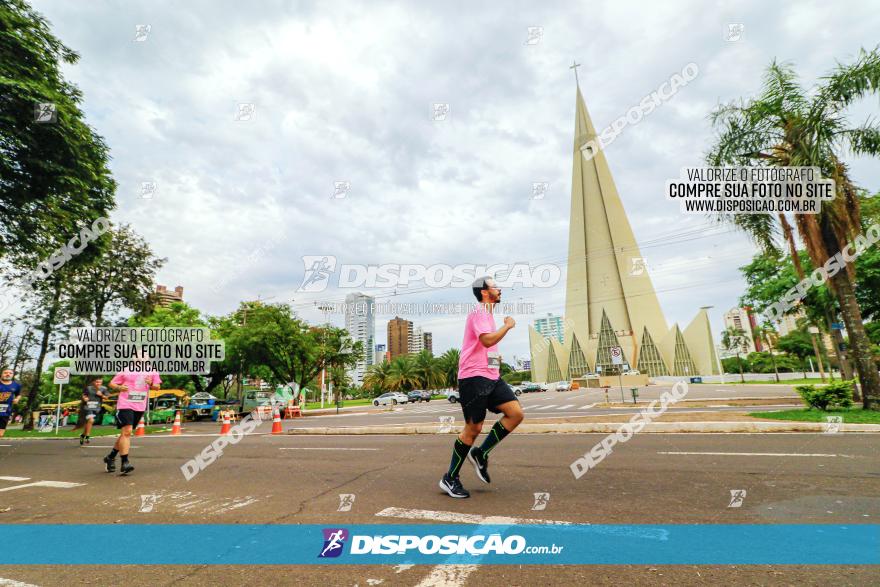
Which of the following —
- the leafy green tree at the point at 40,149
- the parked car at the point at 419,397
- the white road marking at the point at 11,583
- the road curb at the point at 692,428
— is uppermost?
the leafy green tree at the point at 40,149

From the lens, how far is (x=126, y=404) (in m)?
6.88

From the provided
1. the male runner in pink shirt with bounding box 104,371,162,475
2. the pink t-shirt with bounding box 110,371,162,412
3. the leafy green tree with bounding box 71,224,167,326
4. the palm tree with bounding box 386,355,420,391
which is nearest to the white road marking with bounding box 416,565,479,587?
the male runner in pink shirt with bounding box 104,371,162,475

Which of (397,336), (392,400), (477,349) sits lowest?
(392,400)

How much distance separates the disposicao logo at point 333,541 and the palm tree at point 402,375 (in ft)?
205

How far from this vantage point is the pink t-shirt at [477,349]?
4.20 meters

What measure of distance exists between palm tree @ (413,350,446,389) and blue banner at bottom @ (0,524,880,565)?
211ft

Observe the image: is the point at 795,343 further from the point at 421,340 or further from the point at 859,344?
the point at 421,340

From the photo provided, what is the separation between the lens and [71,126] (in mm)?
10594

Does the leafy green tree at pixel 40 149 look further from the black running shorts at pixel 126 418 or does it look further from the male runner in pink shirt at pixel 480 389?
the male runner in pink shirt at pixel 480 389

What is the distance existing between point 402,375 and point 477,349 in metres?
63.0

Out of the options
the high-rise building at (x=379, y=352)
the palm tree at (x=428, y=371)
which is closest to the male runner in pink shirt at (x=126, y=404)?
the palm tree at (x=428, y=371)

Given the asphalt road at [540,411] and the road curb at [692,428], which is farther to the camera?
the asphalt road at [540,411]

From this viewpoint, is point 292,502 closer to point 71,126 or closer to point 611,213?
point 71,126

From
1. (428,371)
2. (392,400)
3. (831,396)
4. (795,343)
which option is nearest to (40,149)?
(831,396)
